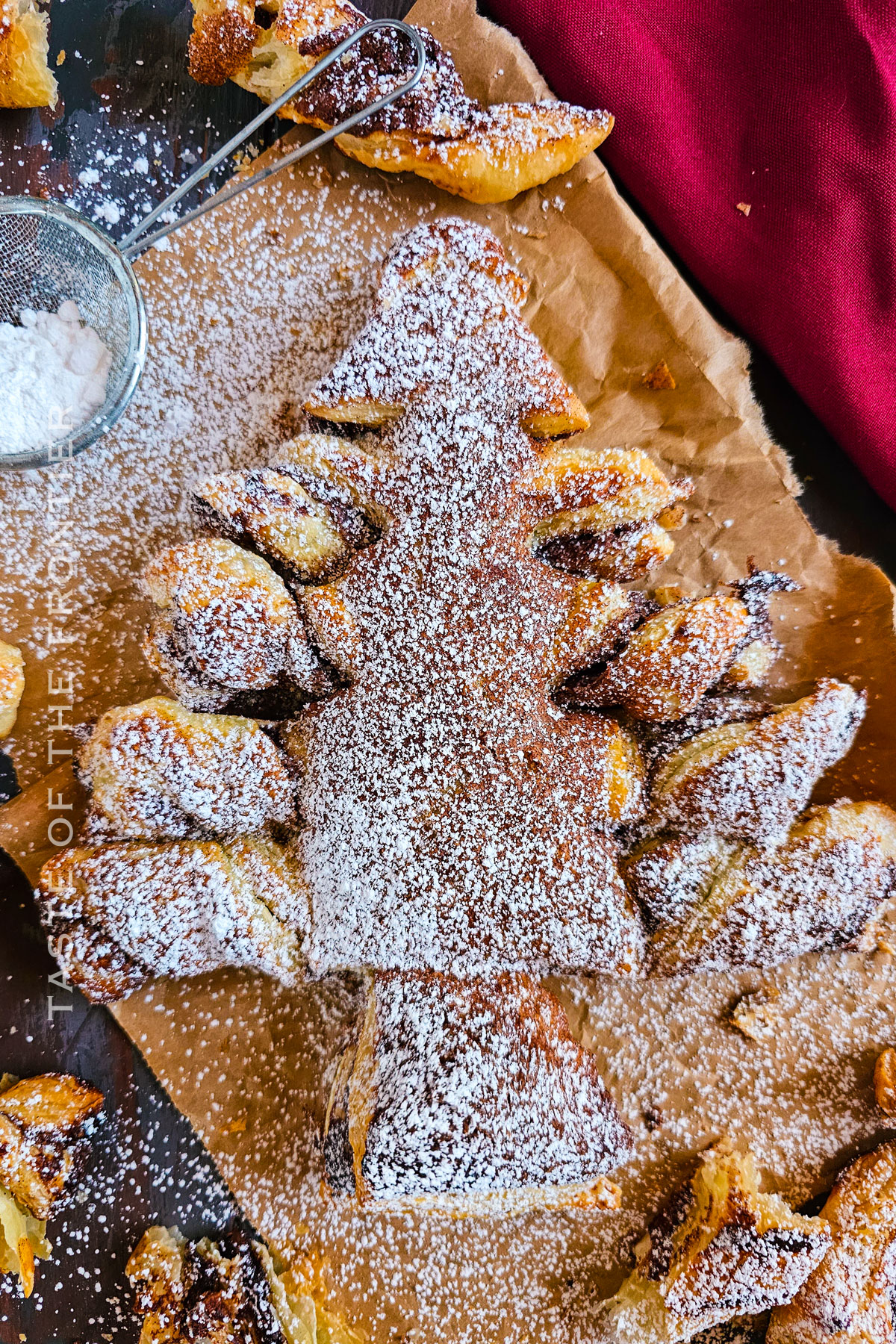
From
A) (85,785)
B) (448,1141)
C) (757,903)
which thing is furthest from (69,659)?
(757,903)

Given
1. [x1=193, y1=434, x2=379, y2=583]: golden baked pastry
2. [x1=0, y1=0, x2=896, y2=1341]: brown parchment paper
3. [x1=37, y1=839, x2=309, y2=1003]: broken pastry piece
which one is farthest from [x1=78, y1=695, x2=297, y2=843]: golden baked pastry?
[x1=193, y1=434, x2=379, y2=583]: golden baked pastry

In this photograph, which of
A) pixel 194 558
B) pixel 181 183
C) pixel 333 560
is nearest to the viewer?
pixel 194 558

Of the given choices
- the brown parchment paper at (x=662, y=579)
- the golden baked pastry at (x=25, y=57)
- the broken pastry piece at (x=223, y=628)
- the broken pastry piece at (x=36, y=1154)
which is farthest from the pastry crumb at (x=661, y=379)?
the broken pastry piece at (x=36, y=1154)

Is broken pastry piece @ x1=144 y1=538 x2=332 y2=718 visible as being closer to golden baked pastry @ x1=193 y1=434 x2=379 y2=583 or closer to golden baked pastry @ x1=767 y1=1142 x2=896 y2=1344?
golden baked pastry @ x1=193 y1=434 x2=379 y2=583

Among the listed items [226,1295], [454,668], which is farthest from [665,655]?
[226,1295]

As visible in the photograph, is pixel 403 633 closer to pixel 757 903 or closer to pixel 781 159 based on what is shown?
pixel 757 903
